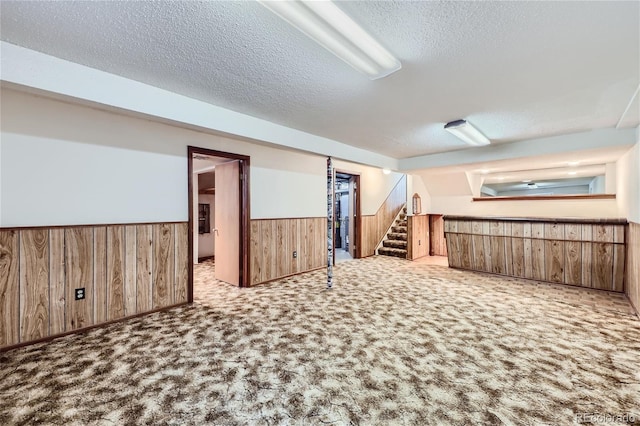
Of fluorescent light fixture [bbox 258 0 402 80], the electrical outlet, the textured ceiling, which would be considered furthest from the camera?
the electrical outlet

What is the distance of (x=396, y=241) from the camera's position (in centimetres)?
725

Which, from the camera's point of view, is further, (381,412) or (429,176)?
(429,176)

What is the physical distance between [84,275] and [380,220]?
6158mm

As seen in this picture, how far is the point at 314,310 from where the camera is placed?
128 inches

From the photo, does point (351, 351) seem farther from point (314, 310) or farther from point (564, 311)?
point (564, 311)

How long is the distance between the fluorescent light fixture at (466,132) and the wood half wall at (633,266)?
189cm

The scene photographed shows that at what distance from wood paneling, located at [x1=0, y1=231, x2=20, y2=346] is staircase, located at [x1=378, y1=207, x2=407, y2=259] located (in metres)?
6.33

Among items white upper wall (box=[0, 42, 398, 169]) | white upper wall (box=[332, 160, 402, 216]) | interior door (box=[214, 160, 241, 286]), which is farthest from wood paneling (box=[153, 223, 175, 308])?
white upper wall (box=[332, 160, 402, 216])

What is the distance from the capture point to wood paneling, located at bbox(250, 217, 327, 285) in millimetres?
4340

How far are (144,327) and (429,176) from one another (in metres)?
6.19

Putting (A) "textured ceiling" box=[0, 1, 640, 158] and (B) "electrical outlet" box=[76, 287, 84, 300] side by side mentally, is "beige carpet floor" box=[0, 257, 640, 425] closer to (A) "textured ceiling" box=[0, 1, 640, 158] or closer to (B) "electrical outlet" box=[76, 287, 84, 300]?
(B) "electrical outlet" box=[76, 287, 84, 300]

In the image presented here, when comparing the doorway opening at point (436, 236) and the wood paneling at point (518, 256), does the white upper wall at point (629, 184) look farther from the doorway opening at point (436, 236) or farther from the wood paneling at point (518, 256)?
the doorway opening at point (436, 236)

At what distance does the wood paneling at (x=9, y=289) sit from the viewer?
2332 mm

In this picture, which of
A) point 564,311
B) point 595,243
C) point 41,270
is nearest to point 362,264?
point 564,311
